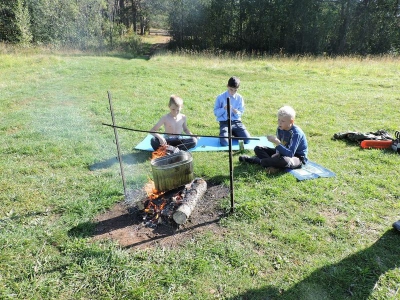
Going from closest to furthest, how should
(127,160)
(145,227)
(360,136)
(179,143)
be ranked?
(145,227) → (127,160) → (179,143) → (360,136)

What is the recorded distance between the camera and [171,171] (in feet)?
11.7

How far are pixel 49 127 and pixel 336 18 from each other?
2690cm

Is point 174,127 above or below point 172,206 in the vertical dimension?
above

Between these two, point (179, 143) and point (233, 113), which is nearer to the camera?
point (179, 143)

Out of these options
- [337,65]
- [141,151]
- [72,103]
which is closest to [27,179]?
[141,151]

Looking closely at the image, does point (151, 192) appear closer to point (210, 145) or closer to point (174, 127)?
point (174, 127)

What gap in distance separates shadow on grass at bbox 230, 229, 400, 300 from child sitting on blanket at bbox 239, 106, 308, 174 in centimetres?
173

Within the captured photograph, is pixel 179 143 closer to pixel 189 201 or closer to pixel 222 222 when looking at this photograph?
pixel 189 201

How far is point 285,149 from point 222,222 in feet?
5.19

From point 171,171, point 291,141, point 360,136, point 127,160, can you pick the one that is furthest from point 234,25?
point 171,171

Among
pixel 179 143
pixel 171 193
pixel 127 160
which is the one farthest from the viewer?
pixel 179 143

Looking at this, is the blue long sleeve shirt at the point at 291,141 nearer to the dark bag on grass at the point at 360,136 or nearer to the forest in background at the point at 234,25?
the dark bag on grass at the point at 360,136

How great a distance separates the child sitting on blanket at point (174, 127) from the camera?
4918mm

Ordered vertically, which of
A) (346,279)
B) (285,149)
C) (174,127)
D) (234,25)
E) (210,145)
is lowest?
(346,279)
